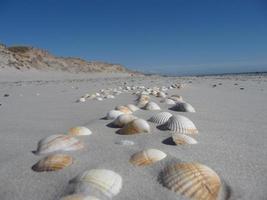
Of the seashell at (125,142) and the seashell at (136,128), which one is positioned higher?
the seashell at (136,128)

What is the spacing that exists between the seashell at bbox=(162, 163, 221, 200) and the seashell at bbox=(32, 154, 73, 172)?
0.59 meters

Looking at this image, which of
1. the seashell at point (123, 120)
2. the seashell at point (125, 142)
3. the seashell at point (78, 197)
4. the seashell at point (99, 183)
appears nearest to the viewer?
the seashell at point (78, 197)

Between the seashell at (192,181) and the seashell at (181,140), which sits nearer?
the seashell at (192,181)

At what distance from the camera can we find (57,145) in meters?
1.96

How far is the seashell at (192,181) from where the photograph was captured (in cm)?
136

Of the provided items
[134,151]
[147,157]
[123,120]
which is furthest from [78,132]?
[147,157]

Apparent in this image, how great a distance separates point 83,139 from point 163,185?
1041mm

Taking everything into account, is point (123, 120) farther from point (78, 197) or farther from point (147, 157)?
point (78, 197)

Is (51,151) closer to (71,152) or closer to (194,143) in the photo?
(71,152)

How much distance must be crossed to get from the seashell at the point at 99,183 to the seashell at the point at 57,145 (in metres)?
0.49

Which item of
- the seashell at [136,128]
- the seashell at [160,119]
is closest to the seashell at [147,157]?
the seashell at [136,128]

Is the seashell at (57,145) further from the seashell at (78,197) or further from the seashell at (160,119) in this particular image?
the seashell at (160,119)

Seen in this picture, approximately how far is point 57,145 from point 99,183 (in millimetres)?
660

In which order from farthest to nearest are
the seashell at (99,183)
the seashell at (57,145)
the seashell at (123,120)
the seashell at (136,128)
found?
the seashell at (123,120)
the seashell at (136,128)
the seashell at (57,145)
the seashell at (99,183)
